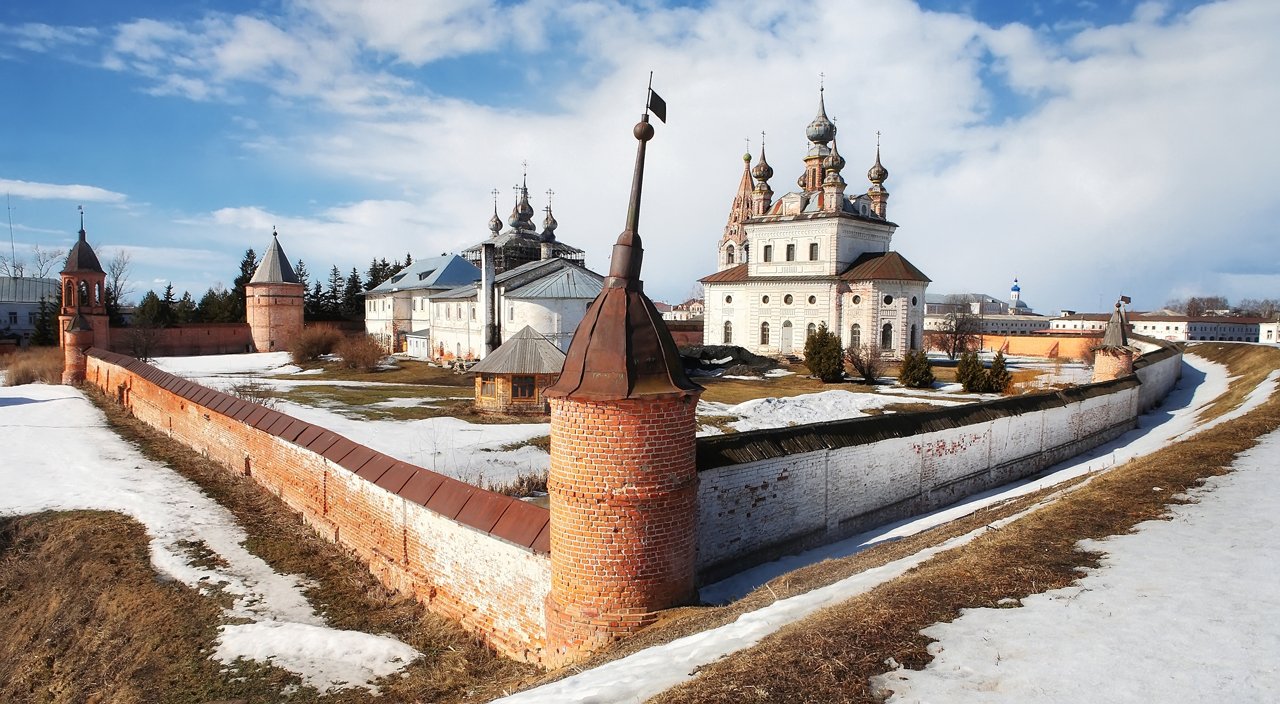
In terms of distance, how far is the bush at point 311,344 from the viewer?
36.9m

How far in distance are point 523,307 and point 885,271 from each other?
1765 cm

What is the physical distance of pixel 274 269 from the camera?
149 feet

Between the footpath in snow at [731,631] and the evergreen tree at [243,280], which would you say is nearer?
the footpath in snow at [731,631]

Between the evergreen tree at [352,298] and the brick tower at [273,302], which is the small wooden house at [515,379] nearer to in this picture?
the brick tower at [273,302]

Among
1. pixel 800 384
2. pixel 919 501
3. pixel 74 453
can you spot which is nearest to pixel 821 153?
pixel 800 384

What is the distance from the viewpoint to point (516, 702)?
4.86m

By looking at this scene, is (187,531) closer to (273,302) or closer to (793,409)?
(793,409)

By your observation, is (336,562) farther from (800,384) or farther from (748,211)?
(748,211)

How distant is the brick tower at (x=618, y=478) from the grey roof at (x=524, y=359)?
15.0m

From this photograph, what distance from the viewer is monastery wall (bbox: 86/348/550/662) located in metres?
6.95

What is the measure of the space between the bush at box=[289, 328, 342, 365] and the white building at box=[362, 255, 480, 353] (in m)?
5.75

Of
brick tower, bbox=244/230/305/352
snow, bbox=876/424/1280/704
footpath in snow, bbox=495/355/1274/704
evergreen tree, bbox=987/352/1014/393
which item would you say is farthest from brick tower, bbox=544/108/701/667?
brick tower, bbox=244/230/305/352

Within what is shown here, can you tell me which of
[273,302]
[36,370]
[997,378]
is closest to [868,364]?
[997,378]

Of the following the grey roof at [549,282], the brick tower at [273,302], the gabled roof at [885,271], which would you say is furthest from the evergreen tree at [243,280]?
the gabled roof at [885,271]
